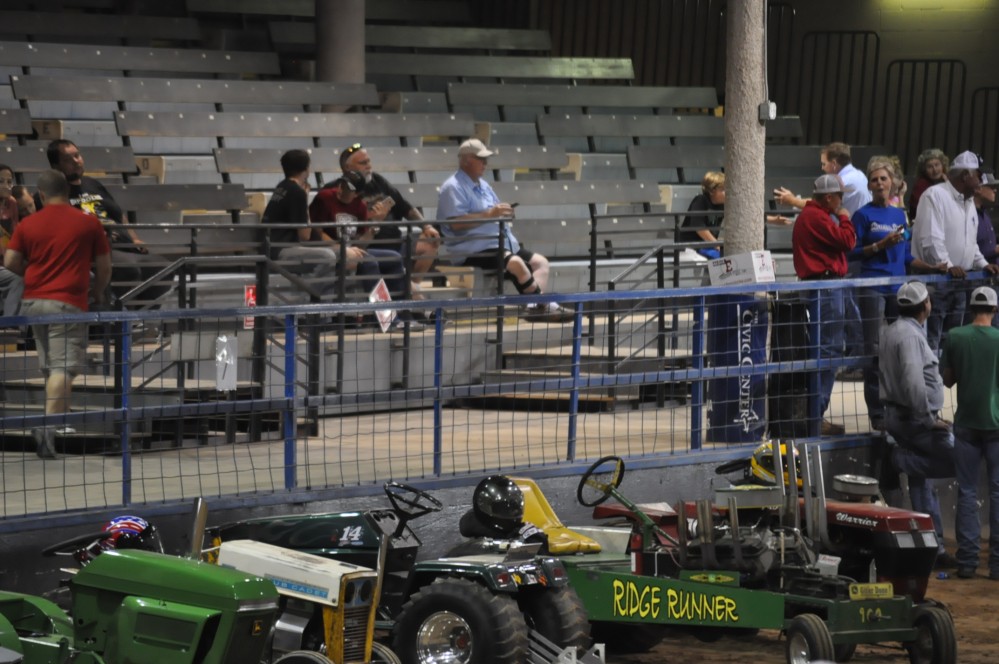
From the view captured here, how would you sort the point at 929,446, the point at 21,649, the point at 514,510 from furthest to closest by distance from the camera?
1. the point at 929,446
2. the point at 514,510
3. the point at 21,649

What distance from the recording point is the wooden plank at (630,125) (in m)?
17.4

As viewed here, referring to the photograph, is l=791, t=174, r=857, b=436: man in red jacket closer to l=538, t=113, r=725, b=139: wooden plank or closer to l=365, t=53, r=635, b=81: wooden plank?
l=538, t=113, r=725, b=139: wooden plank

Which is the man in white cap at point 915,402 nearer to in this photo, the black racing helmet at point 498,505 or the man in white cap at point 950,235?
the man in white cap at point 950,235

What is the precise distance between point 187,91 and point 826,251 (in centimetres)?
688

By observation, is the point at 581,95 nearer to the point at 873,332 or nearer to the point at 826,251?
the point at 826,251

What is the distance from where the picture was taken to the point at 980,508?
412 inches

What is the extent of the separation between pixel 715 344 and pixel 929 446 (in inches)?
53.9

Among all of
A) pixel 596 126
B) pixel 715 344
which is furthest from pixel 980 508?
pixel 596 126

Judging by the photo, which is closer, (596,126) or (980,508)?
(980,508)

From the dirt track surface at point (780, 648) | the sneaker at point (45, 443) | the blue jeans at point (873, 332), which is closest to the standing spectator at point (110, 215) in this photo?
the sneaker at point (45, 443)

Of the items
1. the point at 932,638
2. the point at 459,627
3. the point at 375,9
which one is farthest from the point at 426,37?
the point at 459,627

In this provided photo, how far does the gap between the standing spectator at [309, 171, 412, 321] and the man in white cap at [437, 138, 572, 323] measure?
46 cm

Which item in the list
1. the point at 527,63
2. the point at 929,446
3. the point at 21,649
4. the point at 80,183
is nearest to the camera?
the point at 21,649

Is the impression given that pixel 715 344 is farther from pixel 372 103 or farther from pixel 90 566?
pixel 372 103
